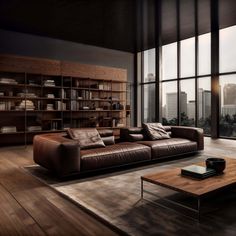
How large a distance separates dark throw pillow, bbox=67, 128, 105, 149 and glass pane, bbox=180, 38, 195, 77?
17.5ft

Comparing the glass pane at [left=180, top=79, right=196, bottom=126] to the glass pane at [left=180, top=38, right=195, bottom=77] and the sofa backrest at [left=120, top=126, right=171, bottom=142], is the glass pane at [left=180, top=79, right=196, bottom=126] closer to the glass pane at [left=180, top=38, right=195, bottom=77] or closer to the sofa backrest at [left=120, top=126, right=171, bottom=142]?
the glass pane at [left=180, top=38, right=195, bottom=77]

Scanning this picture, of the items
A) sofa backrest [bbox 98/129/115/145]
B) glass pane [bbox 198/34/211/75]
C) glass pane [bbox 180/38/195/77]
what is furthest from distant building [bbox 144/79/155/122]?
sofa backrest [bbox 98/129/115/145]

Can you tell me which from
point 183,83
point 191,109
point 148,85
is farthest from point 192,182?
point 148,85

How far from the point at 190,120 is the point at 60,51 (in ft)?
16.0

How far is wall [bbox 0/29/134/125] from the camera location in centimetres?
686

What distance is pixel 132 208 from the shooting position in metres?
2.43

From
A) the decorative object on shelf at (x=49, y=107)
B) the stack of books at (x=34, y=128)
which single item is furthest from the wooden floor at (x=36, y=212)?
the decorative object on shelf at (x=49, y=107)

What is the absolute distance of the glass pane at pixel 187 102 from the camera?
8.23 m

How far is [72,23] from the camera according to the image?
6.35 m

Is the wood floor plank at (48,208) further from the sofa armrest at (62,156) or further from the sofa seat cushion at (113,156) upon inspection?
the sofa seat cushion at (113,156)

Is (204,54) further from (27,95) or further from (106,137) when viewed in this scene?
(27,95)

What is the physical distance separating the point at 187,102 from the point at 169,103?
30.3 inches

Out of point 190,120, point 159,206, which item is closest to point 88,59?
point 190,120

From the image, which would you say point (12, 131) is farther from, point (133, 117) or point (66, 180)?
point (133, 117)
